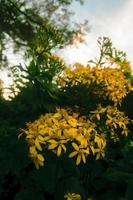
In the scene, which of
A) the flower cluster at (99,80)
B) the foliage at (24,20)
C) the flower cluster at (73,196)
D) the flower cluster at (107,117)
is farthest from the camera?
the foliage at (24,20)

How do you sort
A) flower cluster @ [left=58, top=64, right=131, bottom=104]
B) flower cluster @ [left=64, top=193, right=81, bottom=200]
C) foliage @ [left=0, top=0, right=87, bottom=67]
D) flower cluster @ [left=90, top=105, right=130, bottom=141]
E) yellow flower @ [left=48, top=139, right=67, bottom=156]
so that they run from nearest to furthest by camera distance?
yellow flower @ [left=48, top=139, right=67, bottom=156] < flower cluster @ [left=64, top=193, right=81, bottom=200] < flower cluster @ [left=90, top=105, right=130, bottom=141] < flower cluster @ [left=58, top=64, right=131, bottom=104] < foliage @ [left=0, top=0, right=87, bottom=67]

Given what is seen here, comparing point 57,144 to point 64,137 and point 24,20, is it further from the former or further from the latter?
point 24,20

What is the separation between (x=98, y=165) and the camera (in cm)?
314

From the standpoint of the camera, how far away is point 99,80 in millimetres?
3240

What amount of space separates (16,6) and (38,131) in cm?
2108

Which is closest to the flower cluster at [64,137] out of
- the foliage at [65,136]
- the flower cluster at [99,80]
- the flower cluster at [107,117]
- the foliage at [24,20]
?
the foliage at [65,136]

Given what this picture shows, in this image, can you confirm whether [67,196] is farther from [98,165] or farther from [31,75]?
[31,75]

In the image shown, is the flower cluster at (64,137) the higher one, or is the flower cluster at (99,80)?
the flower cluster at (99,80)

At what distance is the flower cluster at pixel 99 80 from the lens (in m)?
3.22

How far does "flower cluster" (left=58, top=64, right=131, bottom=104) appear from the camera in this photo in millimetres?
3219

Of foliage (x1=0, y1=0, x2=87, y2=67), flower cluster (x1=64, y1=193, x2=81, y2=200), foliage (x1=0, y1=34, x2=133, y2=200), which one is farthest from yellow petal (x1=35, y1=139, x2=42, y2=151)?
foliage (x1=0, y1=0, x2=87, y2=67)

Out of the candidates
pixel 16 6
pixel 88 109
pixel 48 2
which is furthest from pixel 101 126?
pixel 48 2

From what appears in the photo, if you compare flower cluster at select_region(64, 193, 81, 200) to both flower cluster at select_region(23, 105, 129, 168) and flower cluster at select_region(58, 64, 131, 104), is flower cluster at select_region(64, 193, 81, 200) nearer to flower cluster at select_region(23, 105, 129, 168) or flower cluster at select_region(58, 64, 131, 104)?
flower cluster at select_region(23, 105, 129, 168)

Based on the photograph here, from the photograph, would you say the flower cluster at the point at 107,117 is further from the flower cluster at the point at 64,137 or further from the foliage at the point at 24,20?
the foliage at the point at 24,20
